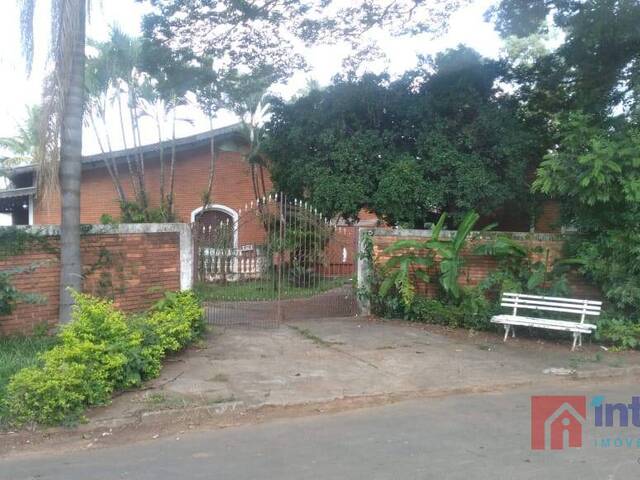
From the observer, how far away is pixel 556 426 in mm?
5719

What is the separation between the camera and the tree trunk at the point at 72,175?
318 inches

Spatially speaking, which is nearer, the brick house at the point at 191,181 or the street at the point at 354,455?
the street at the point at 354,455

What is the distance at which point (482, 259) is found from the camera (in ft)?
36.4

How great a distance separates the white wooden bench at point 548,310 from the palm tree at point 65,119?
6.45m

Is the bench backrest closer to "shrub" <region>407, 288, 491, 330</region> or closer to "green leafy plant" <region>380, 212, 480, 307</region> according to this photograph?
"shrub" <region>407, 288, 491, 330</region>

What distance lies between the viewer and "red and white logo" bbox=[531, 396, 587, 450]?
521 cm

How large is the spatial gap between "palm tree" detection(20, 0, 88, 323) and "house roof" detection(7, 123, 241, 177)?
12279mm

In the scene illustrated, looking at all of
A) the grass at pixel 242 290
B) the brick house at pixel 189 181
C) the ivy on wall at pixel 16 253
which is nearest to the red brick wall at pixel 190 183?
the brick house at pixel 189 181

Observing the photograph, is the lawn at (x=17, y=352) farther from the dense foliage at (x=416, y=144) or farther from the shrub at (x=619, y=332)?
the shrub at (x=619, y=332)

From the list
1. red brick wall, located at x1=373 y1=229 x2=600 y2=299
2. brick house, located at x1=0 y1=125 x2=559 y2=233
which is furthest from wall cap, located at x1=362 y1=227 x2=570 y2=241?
brick house, located at x1=0 y1=125 x2=559 y2=233

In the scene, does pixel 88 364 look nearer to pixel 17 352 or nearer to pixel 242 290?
pixel 17 352

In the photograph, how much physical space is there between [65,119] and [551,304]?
7.62 m

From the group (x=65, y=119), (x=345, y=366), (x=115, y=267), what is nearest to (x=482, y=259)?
(x=345, y=366)

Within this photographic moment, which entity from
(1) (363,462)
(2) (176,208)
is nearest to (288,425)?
(1) (363,462)
